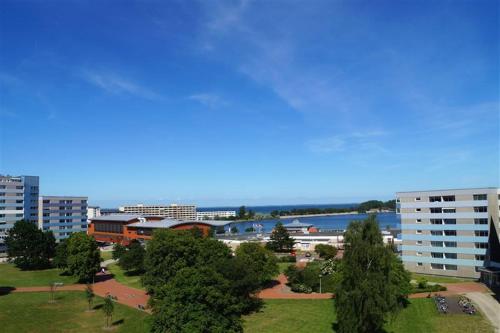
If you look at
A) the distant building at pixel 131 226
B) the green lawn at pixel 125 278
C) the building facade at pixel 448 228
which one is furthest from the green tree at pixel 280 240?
the green lawn at pixel 125 278

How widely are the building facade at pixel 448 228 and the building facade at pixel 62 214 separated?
87740 mm

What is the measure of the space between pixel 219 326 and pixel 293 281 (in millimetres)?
29144

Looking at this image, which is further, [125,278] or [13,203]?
[13,203]

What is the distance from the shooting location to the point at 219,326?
1186 inches

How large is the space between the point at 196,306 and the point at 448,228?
158ft

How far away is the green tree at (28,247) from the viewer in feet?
247

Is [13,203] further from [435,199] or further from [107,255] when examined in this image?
[435,199]

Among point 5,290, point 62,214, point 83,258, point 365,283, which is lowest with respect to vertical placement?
point 5,290

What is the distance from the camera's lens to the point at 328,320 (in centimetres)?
4050

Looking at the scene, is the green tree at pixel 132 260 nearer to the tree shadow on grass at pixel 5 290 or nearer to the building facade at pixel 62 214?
the tree shadow on grass at pixel 5 290

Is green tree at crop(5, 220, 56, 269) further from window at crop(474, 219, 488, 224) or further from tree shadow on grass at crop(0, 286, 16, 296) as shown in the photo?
window at crop(474, 219, 488, 224)

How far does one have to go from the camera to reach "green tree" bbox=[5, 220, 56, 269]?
7538 centimetres

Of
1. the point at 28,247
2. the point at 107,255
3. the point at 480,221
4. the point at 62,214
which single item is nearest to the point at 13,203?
the point at 62,214

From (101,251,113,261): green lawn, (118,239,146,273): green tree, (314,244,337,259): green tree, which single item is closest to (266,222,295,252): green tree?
(314,244,337,259): green tree
